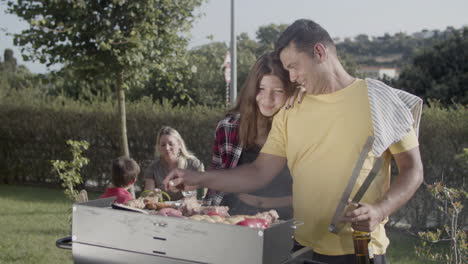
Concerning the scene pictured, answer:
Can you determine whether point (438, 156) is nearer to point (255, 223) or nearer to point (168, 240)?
point (255, 223)

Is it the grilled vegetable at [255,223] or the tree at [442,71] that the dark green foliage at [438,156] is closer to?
the grilled vegetable at [255,223]

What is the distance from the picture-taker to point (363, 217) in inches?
78.8

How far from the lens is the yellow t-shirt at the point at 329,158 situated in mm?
2256

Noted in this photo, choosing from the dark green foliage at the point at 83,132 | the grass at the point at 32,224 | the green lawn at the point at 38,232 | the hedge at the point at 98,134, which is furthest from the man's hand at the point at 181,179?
the dark green foliage at the point at 83,132

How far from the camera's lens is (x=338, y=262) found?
235cm

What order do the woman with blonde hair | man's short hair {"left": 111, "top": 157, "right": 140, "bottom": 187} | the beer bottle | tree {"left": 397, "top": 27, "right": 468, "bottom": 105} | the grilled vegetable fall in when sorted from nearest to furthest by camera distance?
the grilled vegetable < the beer bottle < man's short hair {"left": 111, "top": 157, "right": 140, "bottom": 187} < the woman with blonde hair < tree {"left": 397, "top": 27, "right": 468, "bottom": 105}

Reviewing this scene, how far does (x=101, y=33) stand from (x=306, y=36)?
241 inches

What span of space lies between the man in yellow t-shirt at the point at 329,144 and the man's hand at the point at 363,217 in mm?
129

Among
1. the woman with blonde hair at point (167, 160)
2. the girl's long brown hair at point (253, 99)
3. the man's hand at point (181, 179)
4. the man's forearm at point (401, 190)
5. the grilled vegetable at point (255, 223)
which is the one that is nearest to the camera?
the grilled vegetable at point (255, 223)

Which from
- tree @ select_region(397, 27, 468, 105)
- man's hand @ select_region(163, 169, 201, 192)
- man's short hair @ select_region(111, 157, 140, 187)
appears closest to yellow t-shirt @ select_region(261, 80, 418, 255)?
man's hand @ select_region(163, 169, 201, 192)

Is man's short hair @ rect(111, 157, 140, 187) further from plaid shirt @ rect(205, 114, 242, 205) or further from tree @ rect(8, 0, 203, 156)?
tree @ rect(8, 0, 203, 156)

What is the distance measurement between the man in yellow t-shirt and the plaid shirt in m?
0.73

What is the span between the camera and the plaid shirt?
320 cm

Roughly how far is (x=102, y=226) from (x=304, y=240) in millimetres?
808
